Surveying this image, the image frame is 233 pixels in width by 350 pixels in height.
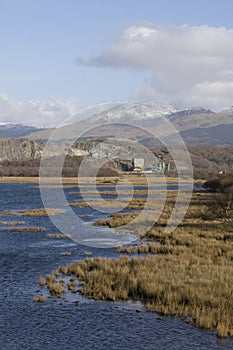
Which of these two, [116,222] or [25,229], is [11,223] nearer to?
[25,229]

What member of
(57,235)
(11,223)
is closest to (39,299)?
(57,235)

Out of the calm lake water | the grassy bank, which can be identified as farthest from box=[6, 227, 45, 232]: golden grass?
the calm lake water

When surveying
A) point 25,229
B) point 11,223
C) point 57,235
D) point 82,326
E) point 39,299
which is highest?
point 11,223

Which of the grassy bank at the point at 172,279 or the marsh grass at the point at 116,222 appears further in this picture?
the marsh grass at the point at 116,222

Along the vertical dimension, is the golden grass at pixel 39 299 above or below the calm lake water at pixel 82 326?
above

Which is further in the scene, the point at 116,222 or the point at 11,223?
the point at 116,222

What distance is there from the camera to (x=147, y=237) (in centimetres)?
4972

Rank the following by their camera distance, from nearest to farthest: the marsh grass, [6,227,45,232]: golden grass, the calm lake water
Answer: the calm lake water
[6,227,45,232]: golden grass
the marsh grass

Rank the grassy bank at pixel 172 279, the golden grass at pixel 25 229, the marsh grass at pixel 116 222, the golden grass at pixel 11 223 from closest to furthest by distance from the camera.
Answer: the grassy bank at pixel 172 279 → the golden grass at pixel 25 229 → the golden grass at pixel 11 223 → the marsh grass at pixel 116 222

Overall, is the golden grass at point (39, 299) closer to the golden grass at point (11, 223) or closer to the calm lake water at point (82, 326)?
the calm lake water at point (82, 326)

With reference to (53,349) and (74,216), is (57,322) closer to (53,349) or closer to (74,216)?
(53,349)

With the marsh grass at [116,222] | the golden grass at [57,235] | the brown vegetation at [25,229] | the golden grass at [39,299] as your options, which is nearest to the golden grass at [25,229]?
the brown vegetation at [25,229]

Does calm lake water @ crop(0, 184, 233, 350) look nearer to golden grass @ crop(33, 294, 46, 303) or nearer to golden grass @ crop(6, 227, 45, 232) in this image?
golden grass @ crop(33, 294, 46, 303)

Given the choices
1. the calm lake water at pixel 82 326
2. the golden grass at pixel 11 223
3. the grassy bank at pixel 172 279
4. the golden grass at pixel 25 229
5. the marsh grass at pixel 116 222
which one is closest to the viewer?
the calm lake water at pixel 82 326
